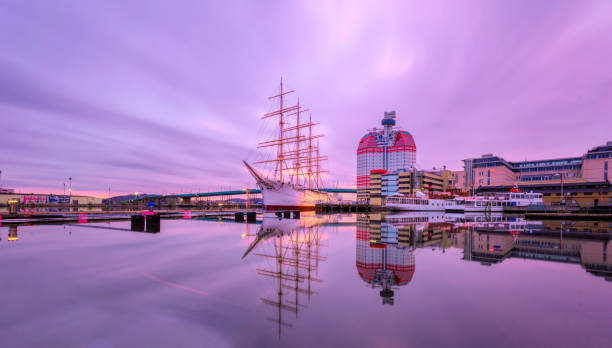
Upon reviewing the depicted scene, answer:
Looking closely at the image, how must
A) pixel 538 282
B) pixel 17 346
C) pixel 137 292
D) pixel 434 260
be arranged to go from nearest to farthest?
pixel 17 346
pixel 137 292
pixel 538 282
pixel 434 260

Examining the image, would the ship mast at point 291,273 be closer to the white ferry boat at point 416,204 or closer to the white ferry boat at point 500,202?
the white ferry boat at point 416,204

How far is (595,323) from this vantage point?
5.05 m

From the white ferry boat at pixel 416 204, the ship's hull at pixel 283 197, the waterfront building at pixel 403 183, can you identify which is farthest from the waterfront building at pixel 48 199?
the waterfront building at pixel 403 183

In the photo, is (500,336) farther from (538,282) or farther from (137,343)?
(137,343)

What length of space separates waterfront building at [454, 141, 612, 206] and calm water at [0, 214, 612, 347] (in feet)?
348

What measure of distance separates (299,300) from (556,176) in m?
145

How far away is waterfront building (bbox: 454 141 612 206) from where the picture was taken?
291ft

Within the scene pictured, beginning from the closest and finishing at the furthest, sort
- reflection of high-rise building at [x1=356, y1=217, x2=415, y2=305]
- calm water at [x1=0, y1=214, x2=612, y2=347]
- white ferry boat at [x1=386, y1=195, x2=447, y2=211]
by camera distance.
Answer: calm water at [x1=0, y1=214, x2=612, y2=347] < reflection of high-rise building at [x1=356, y1=217, x2=415, y2=305] < white ferry boat at [x1=386, y1=195, x2=447, y2=211]

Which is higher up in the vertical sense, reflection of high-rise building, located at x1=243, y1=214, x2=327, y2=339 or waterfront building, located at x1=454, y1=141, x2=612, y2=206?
waterfront building, located at x1=454, y1=141, x2=612, y2=206

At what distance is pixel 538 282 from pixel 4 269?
16.3 meters

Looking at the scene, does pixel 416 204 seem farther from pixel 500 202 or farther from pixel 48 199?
pixel 48 199

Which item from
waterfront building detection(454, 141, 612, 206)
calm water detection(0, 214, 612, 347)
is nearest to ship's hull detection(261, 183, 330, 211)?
calm water detection(0, 214, 612, 347)

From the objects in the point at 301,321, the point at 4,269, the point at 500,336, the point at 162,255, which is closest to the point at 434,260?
the point at 500,336

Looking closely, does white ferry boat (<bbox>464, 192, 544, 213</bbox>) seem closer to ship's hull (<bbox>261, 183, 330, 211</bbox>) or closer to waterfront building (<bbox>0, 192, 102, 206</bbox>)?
ship's hull (<bbox>261, 183, 330, 211</bbox>)
